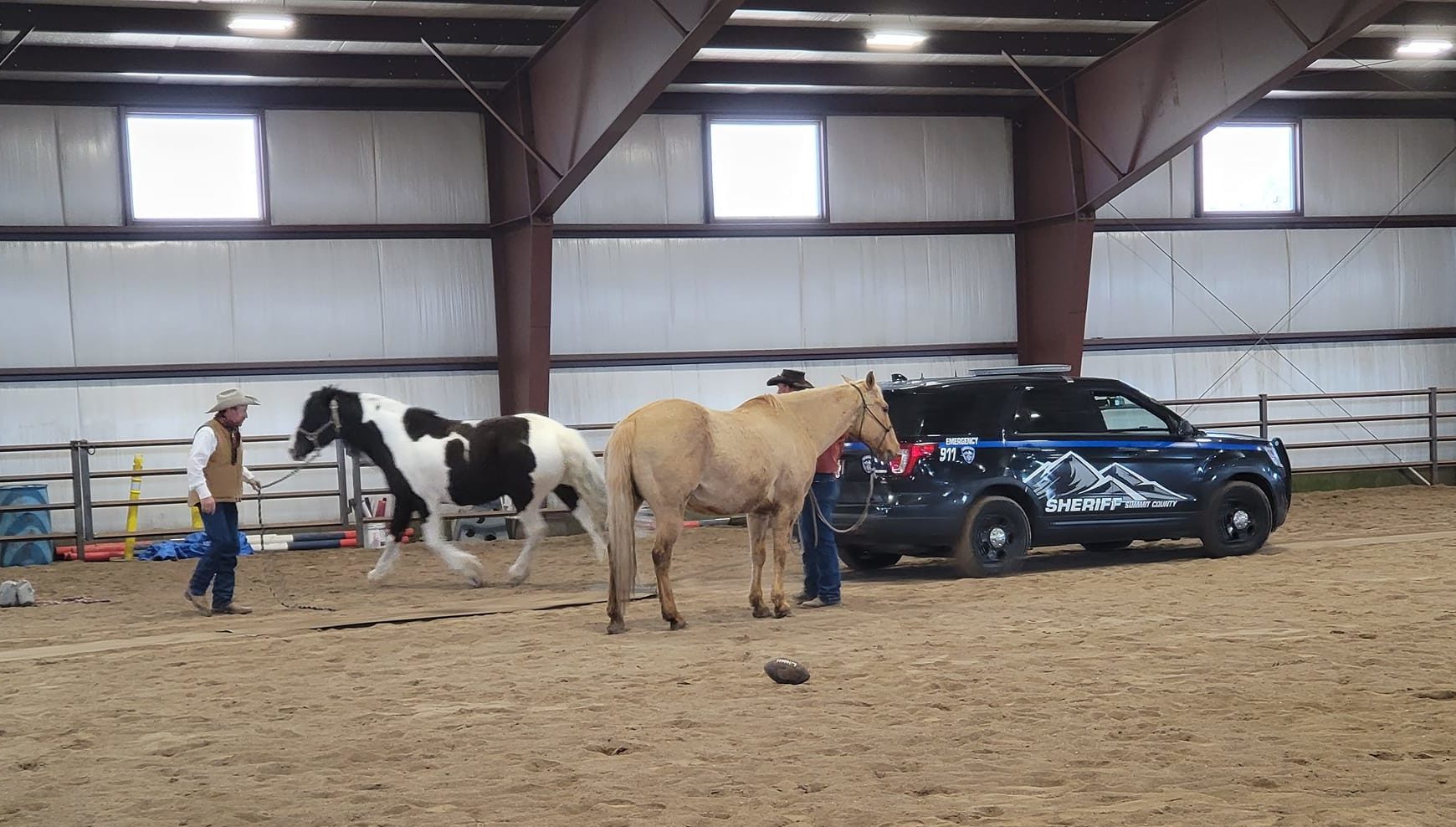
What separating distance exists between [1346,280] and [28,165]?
18.0 metres

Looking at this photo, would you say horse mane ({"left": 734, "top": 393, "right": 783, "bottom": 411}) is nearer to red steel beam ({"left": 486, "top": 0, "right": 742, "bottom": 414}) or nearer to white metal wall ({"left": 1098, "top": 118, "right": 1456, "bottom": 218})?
red steel beam ({"left": 486, "top": 0, "right": 742, "bottom": 414})

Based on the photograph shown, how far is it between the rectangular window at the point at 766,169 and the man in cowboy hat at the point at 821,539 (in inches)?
338

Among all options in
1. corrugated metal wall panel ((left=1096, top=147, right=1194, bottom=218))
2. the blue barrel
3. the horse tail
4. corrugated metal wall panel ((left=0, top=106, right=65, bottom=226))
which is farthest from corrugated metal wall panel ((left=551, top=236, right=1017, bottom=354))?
the horse tail

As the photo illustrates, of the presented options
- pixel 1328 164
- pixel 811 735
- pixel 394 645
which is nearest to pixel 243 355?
pixel 394 645

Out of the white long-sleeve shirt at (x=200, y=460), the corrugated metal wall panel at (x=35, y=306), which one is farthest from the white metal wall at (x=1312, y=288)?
the corrugated metal wall panel at (x=35, y=306)

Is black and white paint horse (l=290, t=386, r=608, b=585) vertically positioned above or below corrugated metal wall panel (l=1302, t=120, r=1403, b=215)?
below

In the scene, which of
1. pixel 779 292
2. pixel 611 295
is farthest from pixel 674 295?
pixel 779 292

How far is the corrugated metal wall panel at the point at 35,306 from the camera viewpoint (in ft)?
49.7

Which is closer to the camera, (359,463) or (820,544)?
(820,544)

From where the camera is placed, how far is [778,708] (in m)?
6.14

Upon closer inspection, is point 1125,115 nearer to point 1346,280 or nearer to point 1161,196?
point 1161,196

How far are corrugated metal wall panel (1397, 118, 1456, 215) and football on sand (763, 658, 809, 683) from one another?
17258mm

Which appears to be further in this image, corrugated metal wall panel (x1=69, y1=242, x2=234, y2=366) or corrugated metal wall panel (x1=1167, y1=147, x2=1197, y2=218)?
corrugated metal wall panel (x1=1167, y1=147, x2=1197, y2=218)

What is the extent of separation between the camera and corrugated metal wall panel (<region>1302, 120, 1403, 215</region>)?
1973 centimetres
